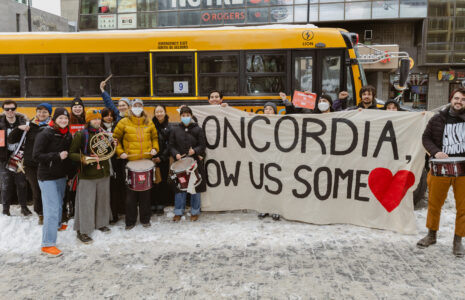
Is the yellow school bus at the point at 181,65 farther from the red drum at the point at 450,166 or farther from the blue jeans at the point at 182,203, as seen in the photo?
the red drum at the point at 450,166

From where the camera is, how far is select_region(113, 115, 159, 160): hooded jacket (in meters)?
5.82

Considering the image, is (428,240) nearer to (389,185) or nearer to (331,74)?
(389,185)

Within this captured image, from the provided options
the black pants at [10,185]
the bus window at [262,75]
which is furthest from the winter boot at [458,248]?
the black pants at [10,185]

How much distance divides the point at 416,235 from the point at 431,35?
83.3 ft

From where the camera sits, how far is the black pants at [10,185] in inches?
259

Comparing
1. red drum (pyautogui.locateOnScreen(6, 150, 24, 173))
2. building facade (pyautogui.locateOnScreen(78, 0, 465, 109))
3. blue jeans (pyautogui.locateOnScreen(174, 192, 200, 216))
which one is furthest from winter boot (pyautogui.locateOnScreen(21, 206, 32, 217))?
building facade (pyautogui.locateOnScreen(78, 0, 465, 109))

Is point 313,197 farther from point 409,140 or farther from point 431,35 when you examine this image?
point 431,35

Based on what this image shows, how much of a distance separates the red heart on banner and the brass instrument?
12.5 feet

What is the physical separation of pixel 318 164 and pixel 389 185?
3.47ft

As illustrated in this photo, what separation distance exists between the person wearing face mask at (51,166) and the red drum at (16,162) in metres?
1.43

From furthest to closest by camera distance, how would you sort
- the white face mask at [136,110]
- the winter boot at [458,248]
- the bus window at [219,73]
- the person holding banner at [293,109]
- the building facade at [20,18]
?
the building facade at [20,18] → the bus window at [219,73] → the person holding banner at [293,109] → the white face mask at [136,110] → the winter boot at [458,248]

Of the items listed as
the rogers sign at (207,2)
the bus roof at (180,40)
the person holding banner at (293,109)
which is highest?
the rogers sign at (207,2)

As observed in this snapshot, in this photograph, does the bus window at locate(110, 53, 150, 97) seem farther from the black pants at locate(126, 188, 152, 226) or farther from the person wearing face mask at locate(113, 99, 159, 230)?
the black pants at locate(126, 188, 152, 226)

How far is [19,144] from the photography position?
622 centimetres
